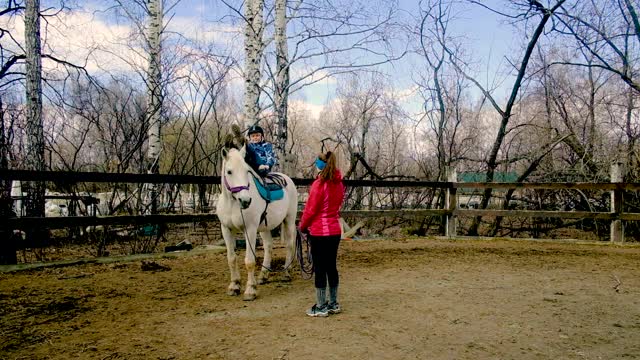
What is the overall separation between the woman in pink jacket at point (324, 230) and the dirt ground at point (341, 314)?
0.24m

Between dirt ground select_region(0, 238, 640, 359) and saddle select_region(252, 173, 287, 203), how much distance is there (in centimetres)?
113

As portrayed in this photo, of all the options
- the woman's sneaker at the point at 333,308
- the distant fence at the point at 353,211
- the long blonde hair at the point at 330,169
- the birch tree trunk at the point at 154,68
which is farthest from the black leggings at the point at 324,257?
the birch tree trunk at the point at 154,68

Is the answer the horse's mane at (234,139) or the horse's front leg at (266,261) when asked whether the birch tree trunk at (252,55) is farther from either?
Answer: the horse's mane at (234,139)

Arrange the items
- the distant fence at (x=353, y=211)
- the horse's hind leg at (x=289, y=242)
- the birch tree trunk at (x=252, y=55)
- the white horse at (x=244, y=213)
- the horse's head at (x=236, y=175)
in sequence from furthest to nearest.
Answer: the birch tree trunk at (x=252, y=55)
the distant fence at (x=353, y=211)
the horse's hind leg at (x=289, y=242)
the white horse at (x=244, y=213)
the horse's head at (x=236, y=175)

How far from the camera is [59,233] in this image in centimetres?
967

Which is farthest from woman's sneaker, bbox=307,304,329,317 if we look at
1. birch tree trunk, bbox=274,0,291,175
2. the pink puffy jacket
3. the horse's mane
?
birch tree trunk, bbox=274,0,291,175

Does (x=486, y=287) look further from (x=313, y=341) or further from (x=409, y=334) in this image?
(x=313, y=341)

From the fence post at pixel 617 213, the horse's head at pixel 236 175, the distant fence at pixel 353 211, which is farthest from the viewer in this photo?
the fence post at pixel 617 213

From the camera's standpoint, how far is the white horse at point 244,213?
4.58m

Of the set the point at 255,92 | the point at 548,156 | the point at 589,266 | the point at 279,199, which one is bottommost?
the point at 589,266

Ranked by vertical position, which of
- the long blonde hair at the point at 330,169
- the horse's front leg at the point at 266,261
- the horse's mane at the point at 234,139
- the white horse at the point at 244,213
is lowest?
the horse's front leg at the point at 266,261

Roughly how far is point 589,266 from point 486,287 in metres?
2.72

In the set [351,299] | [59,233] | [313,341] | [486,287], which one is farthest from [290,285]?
[59,233]

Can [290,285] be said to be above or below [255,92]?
below
